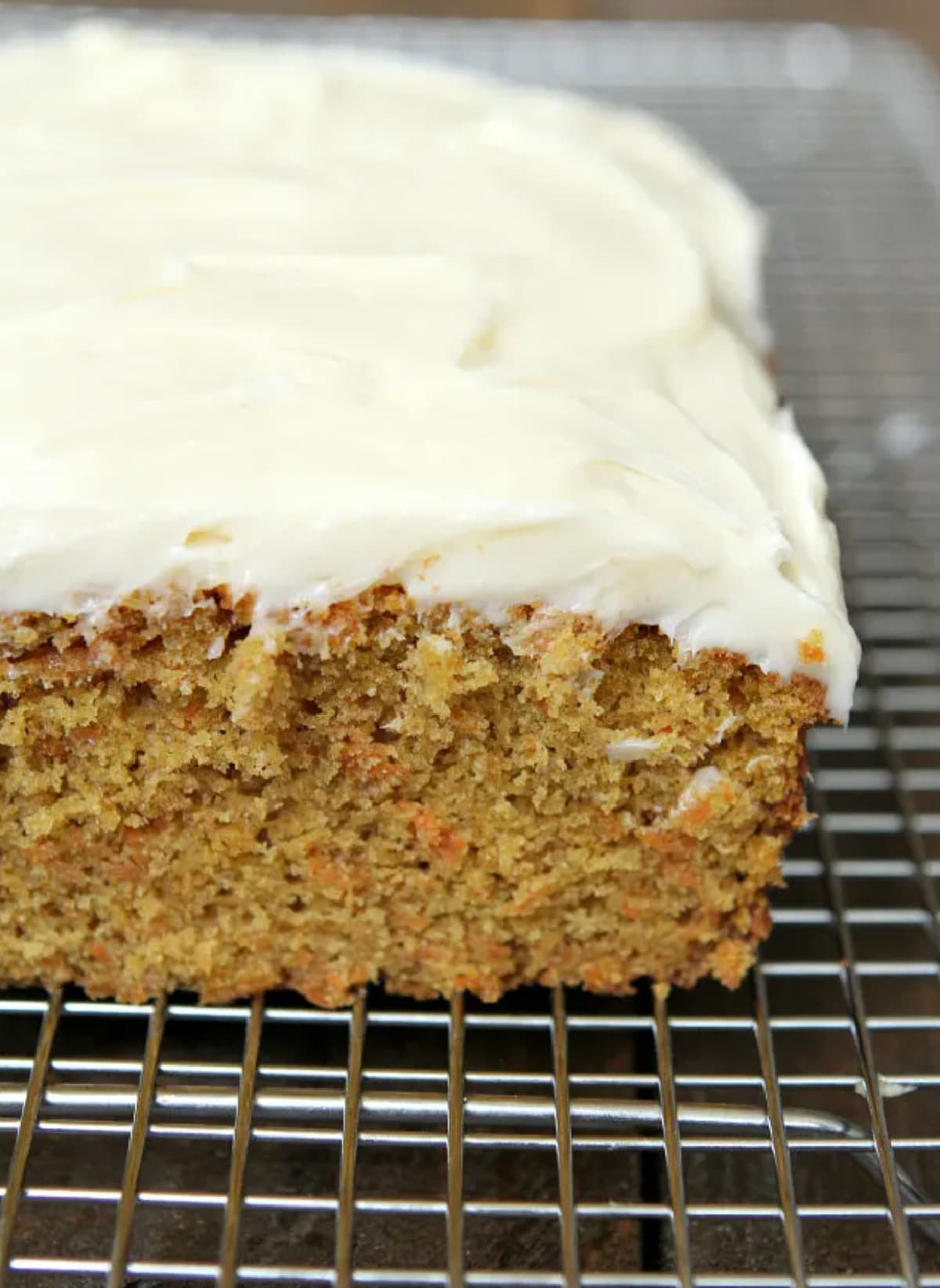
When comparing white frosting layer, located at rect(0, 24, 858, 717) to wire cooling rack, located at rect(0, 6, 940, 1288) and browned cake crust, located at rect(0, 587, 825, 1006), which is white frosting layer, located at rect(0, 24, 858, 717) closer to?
browned cake crust, located at rect(0, 587, 825, 1006)

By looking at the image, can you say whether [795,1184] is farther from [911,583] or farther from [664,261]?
[664,261]

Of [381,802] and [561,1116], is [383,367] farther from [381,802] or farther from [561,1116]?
[561,1116]

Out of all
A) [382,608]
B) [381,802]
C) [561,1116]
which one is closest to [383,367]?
[382,608]

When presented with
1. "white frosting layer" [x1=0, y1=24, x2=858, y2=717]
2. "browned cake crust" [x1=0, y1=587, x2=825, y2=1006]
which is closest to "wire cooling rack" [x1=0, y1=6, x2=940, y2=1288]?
"browned cake crust" [x1=0, y1=587, x2=825, y2=1006]

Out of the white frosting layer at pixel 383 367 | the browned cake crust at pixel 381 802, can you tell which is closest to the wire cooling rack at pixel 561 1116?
the browned cake crust at pixel 381 802

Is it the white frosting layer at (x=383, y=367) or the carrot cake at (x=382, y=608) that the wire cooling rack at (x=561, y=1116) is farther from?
the white frosting layer at (x=383, y=367)
